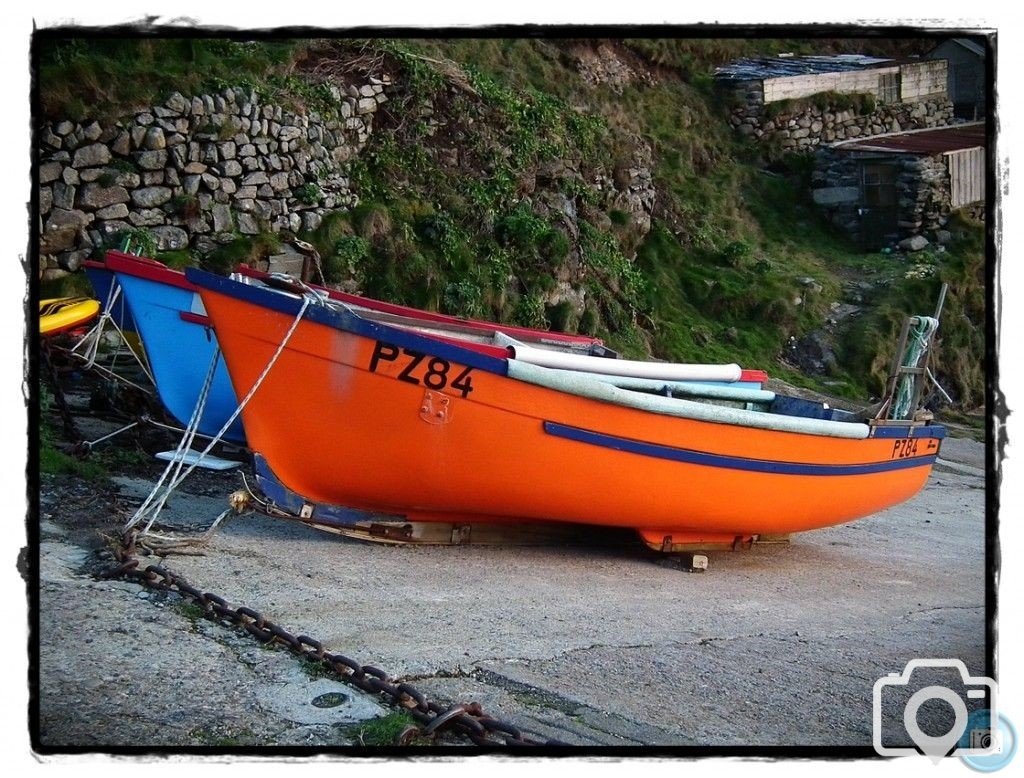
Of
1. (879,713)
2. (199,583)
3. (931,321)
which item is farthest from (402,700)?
(931,321)

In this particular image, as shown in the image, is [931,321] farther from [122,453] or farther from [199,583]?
[122,453]

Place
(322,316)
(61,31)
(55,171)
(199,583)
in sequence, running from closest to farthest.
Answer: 1. (61,31)
2. (199,583)
3. (322,316)
4. (55,171)

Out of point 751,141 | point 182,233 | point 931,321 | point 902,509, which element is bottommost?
point 902,509

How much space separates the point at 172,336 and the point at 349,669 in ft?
16.3

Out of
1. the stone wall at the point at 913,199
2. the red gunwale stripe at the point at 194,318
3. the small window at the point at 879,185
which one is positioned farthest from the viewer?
the small window at the point at 879,185

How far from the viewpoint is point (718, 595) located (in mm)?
6719

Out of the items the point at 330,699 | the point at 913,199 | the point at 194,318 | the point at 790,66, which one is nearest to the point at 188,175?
the point at 194,318

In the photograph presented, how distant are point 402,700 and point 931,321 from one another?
5.22 m

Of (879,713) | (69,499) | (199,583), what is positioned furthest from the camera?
(69,499)

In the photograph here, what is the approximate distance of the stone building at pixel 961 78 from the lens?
25.0m

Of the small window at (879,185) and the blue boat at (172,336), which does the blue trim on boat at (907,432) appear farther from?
the small window at (879,185)

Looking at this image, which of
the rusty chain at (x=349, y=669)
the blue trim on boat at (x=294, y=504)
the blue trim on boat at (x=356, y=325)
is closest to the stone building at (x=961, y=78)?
the blue trim on boat at (x=356, y=325)

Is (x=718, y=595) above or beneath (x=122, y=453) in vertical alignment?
beneath

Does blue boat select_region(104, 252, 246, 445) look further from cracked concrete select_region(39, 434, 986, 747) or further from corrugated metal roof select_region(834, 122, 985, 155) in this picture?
corrugated metal roof select_region(834, 122, 985, 155)
